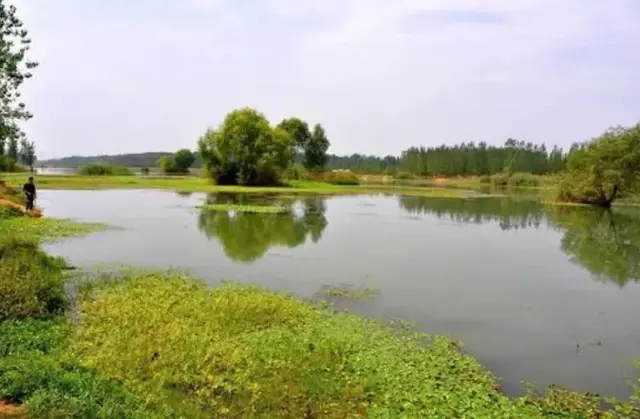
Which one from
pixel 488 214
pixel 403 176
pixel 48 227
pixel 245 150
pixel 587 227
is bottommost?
pixel 587 227

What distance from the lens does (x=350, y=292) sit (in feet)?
48.3

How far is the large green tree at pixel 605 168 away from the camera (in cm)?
5150

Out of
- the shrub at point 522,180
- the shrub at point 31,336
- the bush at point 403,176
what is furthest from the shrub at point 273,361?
the bush at point 403,176

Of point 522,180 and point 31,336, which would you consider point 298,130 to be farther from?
point 31,336

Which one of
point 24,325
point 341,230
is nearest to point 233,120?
point 341,230

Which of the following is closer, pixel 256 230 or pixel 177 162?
pixel 256 230

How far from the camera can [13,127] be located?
24.8m

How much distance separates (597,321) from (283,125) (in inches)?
3340

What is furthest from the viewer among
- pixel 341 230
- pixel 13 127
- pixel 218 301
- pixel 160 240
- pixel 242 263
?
pixel 341 230

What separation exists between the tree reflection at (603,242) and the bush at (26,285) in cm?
1712

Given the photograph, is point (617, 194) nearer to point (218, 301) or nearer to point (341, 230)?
point (341, 230)

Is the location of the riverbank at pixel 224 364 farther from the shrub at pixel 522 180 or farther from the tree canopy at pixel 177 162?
the tree canopy at pixel 177 162

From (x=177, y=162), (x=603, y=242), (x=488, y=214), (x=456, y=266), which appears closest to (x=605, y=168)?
(x=488, y=214)

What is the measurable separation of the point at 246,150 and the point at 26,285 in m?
59.0
